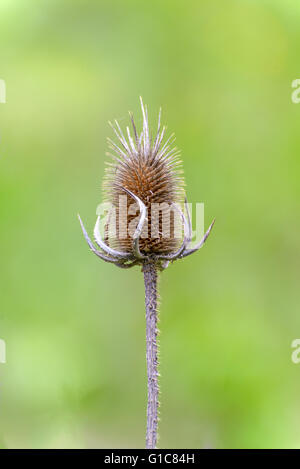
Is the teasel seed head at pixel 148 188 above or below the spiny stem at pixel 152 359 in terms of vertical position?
above

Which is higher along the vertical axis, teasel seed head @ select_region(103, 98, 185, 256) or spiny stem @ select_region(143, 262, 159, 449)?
teasel seed head @ select_region(103, 98, 185, 256)

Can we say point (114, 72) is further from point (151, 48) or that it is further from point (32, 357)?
point (32, 357)

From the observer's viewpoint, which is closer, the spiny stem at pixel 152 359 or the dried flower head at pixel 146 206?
the spiny stem at pixel 152 359

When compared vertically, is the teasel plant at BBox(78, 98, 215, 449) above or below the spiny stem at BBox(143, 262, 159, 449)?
above

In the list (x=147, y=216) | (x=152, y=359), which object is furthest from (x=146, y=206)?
(x=152, y=359)

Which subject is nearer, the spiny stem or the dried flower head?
the spiny stem

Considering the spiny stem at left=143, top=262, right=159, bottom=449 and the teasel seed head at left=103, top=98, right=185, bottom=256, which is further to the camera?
the teasel seed head at left=103, top=98, right=185, bottom=256

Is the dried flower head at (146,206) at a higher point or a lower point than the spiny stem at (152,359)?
higher

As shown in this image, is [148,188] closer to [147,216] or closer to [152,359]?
[147,216]
